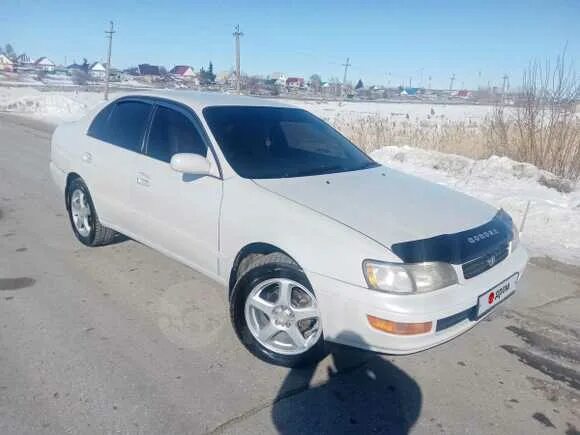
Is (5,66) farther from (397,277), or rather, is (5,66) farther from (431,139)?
(397,277)

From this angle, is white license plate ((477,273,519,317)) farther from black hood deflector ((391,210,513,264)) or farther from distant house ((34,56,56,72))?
distant house ((34,56,56,72))

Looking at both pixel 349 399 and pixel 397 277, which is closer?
pixel 397 277

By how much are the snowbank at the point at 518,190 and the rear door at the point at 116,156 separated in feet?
14.2

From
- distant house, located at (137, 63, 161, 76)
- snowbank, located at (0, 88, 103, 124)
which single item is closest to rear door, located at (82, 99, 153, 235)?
snowbank, located at (0, 88, 103, 124)

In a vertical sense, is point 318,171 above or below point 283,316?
above

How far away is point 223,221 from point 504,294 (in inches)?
74.4

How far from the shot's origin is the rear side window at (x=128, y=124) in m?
4.02

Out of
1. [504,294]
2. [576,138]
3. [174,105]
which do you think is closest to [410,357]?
[504,294]

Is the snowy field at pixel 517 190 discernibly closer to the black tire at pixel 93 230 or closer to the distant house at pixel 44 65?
the black tire at pixel 93 230

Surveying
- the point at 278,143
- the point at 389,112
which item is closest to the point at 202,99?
the point at 278,143

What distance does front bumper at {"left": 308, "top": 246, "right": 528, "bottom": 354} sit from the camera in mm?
2434

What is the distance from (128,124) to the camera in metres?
4.20

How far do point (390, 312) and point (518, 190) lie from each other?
238 inches

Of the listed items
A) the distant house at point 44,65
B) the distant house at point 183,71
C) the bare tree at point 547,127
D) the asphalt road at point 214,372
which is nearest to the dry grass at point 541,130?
the bare tree at point 547,127
